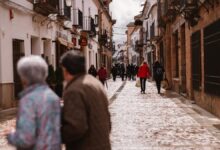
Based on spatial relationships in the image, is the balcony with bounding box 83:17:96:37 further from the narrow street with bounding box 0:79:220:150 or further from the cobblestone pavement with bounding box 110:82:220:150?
the cobblestone pavement with bounding box 110:82:220:150

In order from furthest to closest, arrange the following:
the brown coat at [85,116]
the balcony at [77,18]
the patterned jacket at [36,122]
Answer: the balcony at [77,18] < the brown coat at [85,116] < the patterned jacket at [36,122]

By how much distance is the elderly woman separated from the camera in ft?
11.4

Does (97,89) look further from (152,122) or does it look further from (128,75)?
(128,75)

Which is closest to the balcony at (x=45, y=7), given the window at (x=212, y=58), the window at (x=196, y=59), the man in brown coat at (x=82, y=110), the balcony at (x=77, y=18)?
the window at (x=196, y=59)

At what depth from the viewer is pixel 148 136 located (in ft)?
30.9

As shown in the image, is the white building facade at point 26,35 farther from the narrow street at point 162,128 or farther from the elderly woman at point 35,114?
the elderly woman at point 35,114

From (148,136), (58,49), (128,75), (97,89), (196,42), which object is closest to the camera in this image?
(97,89)

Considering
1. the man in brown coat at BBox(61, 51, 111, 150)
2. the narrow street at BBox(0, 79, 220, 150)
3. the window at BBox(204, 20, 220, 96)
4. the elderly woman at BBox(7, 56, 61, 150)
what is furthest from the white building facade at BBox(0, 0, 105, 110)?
the elderly woman at BBox(7, 56, 61, 150)

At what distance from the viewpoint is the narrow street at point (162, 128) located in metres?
8.43

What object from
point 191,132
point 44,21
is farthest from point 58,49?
point 191,132

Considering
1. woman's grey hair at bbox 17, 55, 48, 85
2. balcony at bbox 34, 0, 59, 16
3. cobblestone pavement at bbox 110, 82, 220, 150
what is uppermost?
balcony at bbox 34, 0, 59, 16

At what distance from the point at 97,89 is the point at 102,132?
0.31m

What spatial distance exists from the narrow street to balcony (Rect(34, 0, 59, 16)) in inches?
195

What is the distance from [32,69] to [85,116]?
492mm
